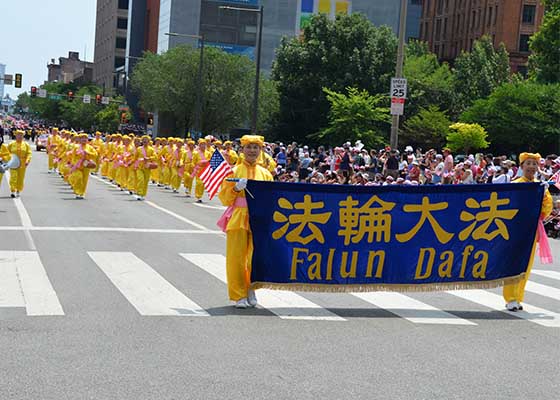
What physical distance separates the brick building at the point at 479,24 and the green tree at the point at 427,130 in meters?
34.5

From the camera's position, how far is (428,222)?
1041 cm

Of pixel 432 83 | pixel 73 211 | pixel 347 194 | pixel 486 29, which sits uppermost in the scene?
pixel 486 29

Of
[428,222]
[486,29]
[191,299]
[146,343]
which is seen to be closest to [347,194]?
[428,222]

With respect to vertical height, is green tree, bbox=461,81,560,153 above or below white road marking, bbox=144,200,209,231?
above

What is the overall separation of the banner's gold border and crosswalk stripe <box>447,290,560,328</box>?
0.36m

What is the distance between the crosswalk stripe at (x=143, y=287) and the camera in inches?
374

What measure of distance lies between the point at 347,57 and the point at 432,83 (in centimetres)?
923

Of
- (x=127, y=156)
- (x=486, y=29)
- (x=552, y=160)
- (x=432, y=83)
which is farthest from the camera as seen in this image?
(x=486, y=29)

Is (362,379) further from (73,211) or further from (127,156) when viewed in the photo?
(127,156)

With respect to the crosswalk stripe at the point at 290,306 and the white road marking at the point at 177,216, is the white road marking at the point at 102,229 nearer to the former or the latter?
the white road marking at the point at 177,216

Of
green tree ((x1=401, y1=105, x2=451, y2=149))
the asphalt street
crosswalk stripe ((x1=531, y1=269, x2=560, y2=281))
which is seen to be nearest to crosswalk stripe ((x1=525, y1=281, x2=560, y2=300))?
the asphalt street

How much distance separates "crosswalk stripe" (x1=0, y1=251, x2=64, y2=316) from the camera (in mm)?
9281

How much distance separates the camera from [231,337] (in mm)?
8250

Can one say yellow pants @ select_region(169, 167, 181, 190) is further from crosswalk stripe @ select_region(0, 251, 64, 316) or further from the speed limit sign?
crosswalk stripe @ select_region(0, 251, 64, 316)
